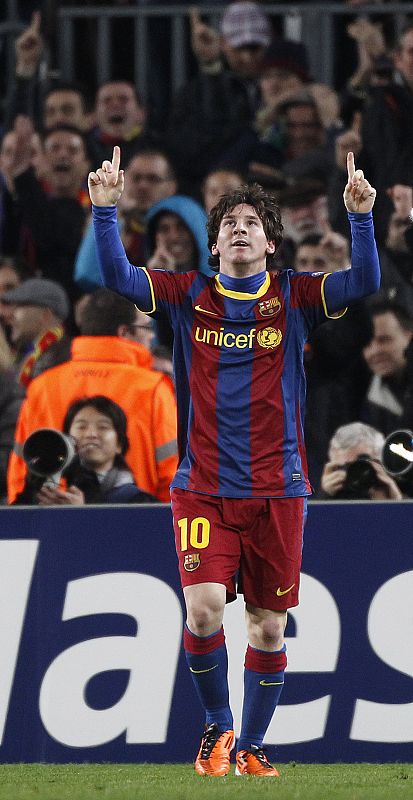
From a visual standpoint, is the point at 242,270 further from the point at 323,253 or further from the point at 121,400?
the point at 323,253

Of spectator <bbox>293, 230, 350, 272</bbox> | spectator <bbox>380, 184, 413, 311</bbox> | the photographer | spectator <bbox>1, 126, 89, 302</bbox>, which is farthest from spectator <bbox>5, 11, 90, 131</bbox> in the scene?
the photographer

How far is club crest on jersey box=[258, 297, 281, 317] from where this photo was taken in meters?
5.24

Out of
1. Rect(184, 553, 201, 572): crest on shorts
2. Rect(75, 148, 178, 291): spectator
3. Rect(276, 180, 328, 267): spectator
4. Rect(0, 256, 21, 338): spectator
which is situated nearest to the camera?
Rect(184, 553, 201, 572): crest on shorts

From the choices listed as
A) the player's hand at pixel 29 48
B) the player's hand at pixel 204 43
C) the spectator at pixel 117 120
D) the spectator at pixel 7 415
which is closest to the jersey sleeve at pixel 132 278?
the spectator at pixel 7 415

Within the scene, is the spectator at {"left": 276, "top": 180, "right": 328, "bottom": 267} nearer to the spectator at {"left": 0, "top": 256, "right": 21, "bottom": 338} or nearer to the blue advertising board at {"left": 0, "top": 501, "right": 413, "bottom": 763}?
the spectator at {"left": 0, "top": 256, "right": 21, "bottom": 338}

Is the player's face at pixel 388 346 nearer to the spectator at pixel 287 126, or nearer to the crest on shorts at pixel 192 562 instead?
the spectator at pixel 287 126

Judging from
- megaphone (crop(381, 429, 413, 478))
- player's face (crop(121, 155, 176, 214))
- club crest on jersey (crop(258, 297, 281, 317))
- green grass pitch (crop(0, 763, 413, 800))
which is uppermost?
player's face (crop(121, 155, 176, 214))

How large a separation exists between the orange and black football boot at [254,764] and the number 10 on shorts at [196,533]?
2.38ft

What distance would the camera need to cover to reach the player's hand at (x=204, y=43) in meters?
10.2

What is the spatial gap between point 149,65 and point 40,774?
6.45 m

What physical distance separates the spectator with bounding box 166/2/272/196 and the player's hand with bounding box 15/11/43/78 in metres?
1.02

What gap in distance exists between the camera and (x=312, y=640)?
19.8ft

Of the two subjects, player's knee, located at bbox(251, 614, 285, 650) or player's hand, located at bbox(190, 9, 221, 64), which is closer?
player's knee, located at bbox(251, 614, 285, 650)

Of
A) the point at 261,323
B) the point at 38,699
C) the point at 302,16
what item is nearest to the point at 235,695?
the point at 38,699
